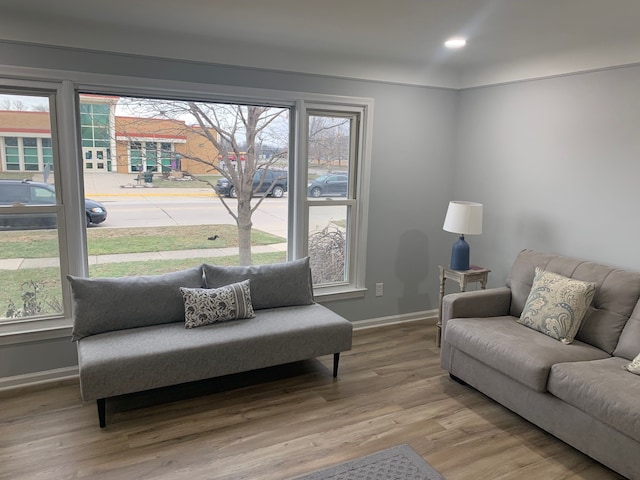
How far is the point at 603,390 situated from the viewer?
2.37 m

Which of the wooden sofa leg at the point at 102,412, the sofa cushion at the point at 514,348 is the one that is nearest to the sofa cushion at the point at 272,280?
the wooden sofa leg at the point at 102,412

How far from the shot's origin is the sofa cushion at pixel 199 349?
2689 mm

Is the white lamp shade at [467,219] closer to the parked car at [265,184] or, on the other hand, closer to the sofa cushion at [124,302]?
the parked car at [265,184]

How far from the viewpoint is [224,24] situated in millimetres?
2979

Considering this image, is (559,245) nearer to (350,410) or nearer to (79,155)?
(350,410)

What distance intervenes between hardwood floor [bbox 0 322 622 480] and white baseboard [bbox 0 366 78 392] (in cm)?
7

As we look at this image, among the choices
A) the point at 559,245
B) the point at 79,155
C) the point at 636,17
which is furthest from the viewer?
the point at 559,245

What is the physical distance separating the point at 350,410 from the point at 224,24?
8.44ft

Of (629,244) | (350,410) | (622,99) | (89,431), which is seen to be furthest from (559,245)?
(89,431)

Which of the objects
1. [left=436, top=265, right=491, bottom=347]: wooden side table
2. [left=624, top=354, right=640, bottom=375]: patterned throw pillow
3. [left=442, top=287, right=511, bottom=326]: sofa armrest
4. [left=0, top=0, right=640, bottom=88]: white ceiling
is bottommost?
[left=624, top=354, right=640, bottom=375]: patterned throw pillow

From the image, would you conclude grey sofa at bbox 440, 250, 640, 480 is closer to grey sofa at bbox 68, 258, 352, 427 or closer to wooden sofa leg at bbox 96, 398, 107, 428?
grey sofa at bbox 68, 258, 352, 427

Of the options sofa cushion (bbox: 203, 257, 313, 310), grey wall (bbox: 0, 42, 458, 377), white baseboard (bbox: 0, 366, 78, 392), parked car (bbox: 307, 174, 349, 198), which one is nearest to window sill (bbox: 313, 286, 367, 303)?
grey wall (bbox: 0, 42, 458, 377)

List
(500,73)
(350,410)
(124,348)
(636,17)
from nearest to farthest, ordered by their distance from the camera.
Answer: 1. (636,17)
2. (124,348)
3. (350,410)
4. (500,73)

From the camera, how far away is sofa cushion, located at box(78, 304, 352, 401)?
2689mm
